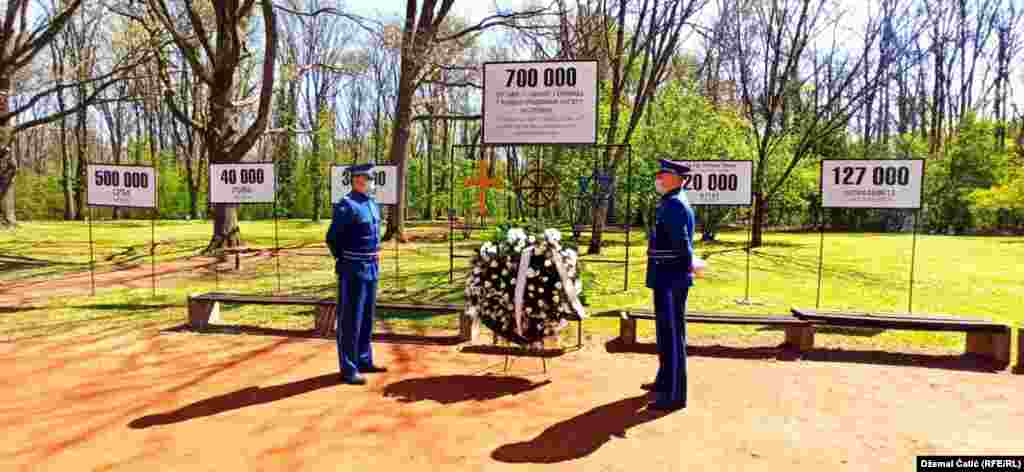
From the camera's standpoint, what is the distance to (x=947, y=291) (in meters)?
11.5

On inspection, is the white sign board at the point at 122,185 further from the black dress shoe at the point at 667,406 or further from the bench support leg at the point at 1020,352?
the bench support leg at the point at 1020,352

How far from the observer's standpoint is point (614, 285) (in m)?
12.0

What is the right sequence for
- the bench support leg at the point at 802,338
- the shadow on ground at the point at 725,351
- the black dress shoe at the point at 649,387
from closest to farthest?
the black dress shoe at the point at 649,387 → the shadow on ground at the point at 725,351 → the bench support leg at the point at 802,338

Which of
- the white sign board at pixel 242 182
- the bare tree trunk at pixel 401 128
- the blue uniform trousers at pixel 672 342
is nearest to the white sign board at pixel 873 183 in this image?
the blue uniform trousers at pixel 672 342

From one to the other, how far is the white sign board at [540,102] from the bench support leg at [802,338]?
365 cm

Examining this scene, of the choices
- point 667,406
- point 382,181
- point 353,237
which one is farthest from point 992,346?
point 382,181

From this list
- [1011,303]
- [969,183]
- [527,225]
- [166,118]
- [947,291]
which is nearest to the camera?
[527,225]

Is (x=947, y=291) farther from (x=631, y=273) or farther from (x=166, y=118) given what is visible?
(x=166, y=118)

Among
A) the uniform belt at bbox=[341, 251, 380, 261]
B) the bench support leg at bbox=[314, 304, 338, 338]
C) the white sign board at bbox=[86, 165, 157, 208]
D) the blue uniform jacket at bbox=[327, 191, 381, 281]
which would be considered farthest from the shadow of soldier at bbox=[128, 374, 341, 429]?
the white sign board at bbox=[86, 165, 157, 208]

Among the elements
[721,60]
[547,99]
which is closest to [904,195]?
[547,99]

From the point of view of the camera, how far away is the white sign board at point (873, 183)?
8812 mm

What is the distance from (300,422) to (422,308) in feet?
9.99

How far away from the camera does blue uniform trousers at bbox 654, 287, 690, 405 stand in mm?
5070

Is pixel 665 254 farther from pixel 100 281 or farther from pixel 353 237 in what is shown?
pixel 100 281
